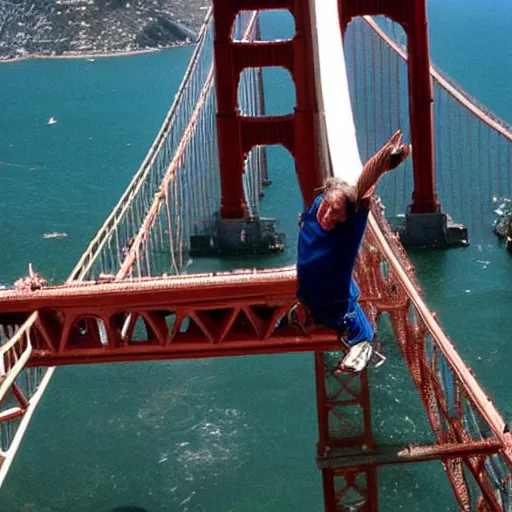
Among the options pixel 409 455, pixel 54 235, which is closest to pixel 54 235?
pixel 54 235

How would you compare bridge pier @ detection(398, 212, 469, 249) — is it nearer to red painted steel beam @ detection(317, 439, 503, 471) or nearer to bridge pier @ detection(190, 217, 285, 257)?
bridge pier @ detection(190, 217, 285, 257)

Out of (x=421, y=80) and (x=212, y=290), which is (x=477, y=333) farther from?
(x=212, y=290)

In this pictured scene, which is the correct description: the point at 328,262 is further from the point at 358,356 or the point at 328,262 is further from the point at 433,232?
the point at 433,232

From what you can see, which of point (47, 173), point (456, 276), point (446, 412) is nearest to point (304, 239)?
point (446, 412)

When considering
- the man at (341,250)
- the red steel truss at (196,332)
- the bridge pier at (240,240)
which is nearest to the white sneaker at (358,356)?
the man at (341,250)

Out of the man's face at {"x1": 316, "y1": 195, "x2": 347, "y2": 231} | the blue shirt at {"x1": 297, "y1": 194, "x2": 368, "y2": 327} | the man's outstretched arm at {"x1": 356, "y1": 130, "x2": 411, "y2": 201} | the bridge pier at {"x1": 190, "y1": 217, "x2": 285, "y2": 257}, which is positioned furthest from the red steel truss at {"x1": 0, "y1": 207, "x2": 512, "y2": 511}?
the bridge pier at {"x1": 190, "y1": 217, "x2": 285, "y2": 257}

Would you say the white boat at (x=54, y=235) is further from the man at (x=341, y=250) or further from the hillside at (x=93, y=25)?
the hillside at (x=93, y=25)
